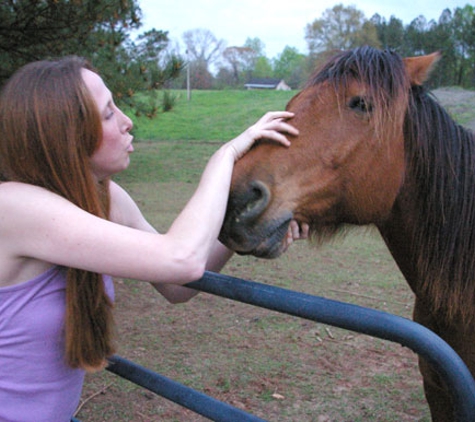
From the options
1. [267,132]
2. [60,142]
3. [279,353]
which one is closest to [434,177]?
[267,132]

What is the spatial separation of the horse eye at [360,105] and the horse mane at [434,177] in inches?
1.3

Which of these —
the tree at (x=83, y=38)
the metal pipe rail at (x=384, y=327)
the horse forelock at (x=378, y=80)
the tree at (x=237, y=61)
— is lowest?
the metal pipe rail at (x=384, y=327)

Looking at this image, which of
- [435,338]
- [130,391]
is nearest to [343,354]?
[130,391]

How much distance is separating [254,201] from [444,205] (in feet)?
2.35

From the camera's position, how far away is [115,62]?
14.1 feet

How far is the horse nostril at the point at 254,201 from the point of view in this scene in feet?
4.99

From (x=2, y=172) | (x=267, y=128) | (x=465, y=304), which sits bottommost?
(x=465, y=304)

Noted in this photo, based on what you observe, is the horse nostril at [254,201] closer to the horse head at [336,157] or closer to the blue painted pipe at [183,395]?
the horse head at [336,157]

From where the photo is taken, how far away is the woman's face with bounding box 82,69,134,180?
1.36 meters

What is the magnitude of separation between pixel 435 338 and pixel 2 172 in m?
1.18

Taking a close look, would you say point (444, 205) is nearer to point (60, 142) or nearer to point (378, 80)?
point (378, 80)

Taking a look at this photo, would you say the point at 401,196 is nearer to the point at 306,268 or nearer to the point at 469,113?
the point at 306,268

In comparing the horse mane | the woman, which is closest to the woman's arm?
the woman

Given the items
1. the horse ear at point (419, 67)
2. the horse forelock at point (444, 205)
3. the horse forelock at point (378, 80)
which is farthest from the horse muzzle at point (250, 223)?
the horse ear at point (419, 67)
